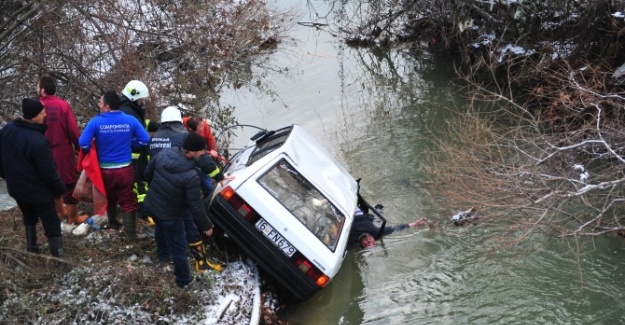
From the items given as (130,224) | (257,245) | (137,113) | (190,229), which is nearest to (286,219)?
(257,245)

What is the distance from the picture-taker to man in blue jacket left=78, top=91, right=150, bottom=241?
6391mm

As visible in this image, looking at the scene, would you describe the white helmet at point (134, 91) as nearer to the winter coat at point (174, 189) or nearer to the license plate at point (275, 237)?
the winter coat at point (174, 189)

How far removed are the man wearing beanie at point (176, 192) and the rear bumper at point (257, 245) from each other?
329mm

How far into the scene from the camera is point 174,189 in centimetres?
572

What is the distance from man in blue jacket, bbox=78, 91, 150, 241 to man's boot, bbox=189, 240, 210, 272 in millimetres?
829

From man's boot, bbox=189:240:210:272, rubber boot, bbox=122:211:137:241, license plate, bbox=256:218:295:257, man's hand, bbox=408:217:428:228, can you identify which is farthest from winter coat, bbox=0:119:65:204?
man's hand, bbox=408:217:428:228

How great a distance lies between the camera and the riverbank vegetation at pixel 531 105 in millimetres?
7430

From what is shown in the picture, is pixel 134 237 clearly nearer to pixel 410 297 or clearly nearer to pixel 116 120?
pixel 116 120

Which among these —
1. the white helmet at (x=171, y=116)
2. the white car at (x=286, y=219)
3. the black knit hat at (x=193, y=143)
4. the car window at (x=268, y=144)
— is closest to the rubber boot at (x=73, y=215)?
the white helmet at (x=171, y=116)

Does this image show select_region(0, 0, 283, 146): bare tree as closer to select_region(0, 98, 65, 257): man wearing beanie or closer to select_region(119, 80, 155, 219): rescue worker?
select_region(119, 80, 155, 219): rescue worker

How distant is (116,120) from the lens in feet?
21.0

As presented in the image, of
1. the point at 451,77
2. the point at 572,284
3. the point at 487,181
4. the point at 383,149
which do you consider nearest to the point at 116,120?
the point at 487,181

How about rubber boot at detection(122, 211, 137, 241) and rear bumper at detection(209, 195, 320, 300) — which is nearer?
rear bumper at detection(209, 195, 320, 300)

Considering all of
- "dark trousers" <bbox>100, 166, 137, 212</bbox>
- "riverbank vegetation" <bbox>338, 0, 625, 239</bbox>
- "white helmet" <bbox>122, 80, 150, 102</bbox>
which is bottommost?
"riverbank vegetation" <bbox>338, 0, 625, 239</bbox>
